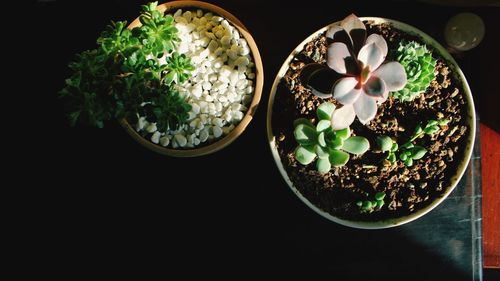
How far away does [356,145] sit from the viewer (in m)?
1.11

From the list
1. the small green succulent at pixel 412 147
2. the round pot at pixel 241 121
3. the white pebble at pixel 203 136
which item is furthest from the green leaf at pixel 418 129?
the white pebble at pixel 203 136

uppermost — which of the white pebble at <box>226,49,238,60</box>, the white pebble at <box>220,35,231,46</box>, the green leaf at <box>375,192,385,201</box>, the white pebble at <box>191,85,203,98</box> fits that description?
the white pebble at <box>220,35,231,46</box>

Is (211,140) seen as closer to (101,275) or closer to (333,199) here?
(333,199)

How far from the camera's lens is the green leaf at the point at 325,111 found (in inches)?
44.3

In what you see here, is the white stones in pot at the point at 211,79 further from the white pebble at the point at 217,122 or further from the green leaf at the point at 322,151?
the green leaf at the point at 322,151

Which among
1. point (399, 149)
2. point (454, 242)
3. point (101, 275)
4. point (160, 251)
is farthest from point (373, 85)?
point (101, 275)

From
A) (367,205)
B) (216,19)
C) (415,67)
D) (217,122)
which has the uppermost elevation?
(216,19)

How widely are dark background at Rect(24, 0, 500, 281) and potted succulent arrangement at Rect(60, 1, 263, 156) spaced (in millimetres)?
102

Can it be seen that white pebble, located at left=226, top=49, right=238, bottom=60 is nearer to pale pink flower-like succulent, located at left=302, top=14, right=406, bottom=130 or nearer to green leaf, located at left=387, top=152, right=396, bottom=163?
pale pink flower-like succulent, located at left=302, top=14, right=406, bottom=130

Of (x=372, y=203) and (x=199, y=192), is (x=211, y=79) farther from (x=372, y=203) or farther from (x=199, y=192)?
(x=372, y=203)

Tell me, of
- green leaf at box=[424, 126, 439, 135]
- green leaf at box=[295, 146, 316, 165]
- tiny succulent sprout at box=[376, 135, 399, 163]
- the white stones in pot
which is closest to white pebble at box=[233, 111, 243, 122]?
the white stones in pot

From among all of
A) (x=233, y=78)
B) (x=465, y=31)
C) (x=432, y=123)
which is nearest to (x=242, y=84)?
(x=233, y=78)

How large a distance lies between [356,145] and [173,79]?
453mm

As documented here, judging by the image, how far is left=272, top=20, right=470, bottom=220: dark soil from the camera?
1224 mm
